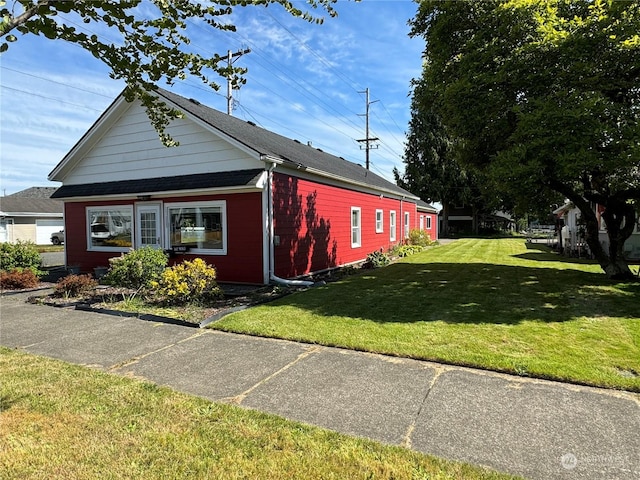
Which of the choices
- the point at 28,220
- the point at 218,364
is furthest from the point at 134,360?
the point at 28,220

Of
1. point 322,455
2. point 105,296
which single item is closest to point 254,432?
point 322,455

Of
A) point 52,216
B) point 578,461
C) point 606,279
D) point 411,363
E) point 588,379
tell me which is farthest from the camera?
point 52,216

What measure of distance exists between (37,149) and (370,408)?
69.0 ft

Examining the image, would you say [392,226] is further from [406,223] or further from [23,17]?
[23,17]

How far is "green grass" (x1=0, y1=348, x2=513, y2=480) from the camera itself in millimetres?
2578

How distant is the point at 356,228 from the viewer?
15609 millimetres

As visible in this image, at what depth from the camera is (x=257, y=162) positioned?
10047 millimetres

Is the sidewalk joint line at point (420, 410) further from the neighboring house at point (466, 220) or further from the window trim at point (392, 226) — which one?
the neighboring house at point (466, 220)

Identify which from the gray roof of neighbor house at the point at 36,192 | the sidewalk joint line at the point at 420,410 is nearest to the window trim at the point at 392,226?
the sidewalk joint line at the point at 420,410

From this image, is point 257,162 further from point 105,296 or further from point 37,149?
point 37,149

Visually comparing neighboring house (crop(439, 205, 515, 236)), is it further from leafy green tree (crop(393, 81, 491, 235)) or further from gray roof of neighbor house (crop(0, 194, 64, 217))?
gray roof of neighbor house (crop(0, 194, 64, 217))

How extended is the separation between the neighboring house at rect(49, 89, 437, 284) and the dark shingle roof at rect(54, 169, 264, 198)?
4cm

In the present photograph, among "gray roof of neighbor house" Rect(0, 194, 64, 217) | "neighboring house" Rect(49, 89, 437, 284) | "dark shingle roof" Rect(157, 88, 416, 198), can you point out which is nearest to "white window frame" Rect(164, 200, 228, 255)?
"neighboring house" Rect(49, 89, 437, 284)

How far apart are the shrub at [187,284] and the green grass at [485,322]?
1361 millimetres
